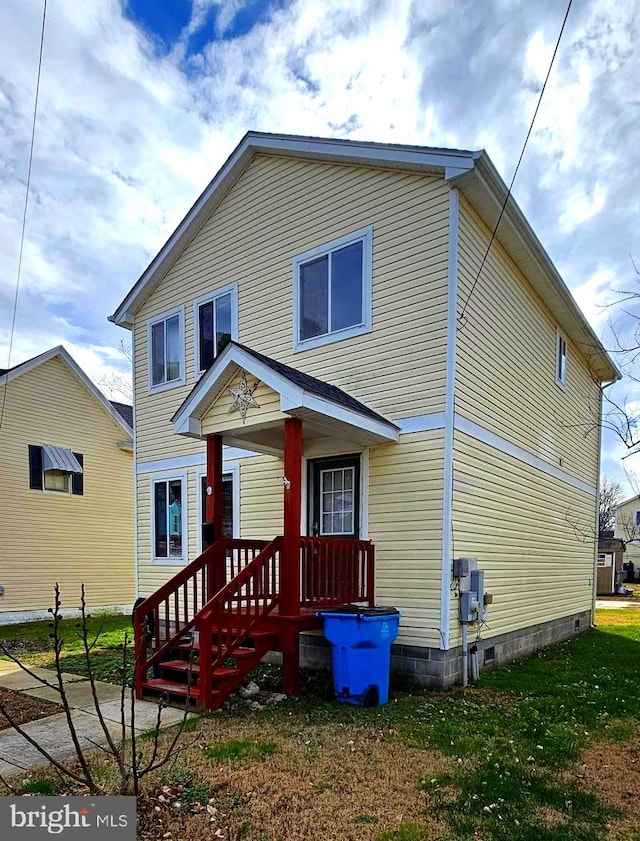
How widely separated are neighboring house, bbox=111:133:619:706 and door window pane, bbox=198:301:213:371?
3 centimetres

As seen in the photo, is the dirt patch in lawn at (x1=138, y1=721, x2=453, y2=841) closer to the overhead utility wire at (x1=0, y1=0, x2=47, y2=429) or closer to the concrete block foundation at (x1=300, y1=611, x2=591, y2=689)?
the concrete block foundation at (x1=300, y1=611, x2=591, y2=689)

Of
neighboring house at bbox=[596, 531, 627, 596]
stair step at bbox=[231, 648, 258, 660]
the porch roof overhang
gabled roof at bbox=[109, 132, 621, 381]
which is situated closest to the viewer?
stair step at bbox=[231, 648, 258, 660]

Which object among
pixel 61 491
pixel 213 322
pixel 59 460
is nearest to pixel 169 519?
pixel 213 322

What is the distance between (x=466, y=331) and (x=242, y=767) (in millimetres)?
5448

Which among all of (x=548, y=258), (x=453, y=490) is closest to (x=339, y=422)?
(x=453, y=490)

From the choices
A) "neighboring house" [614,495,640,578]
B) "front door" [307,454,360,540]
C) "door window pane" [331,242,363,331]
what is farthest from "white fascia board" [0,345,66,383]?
"neighboring house" [614,495,640,578]

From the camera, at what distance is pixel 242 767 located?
4145 millimetres

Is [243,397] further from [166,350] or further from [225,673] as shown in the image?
[166,350]

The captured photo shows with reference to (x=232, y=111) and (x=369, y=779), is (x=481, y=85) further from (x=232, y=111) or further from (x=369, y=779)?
(x=369, y=779)

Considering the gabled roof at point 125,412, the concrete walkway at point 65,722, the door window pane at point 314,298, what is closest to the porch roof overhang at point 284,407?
→ the door window pane at point 314,298

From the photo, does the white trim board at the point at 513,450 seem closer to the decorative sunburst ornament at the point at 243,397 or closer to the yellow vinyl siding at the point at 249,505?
the decorative sunburst ornament at the point at 243,397

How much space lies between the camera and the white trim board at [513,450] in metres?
7.32

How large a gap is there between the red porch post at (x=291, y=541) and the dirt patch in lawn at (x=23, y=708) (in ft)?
8.26

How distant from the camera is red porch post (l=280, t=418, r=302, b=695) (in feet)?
20.3
